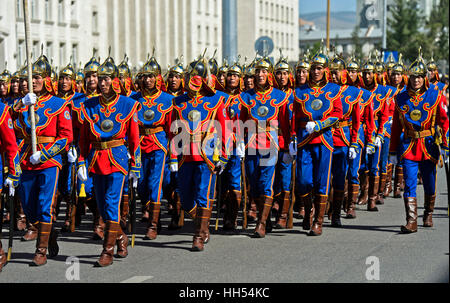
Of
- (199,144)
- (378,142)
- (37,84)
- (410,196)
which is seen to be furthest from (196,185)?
(378,142)

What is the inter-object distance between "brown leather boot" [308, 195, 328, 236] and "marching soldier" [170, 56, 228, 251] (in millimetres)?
1328

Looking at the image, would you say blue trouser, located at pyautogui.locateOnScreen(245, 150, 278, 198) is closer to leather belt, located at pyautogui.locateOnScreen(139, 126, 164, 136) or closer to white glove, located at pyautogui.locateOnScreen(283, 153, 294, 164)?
white glove, located at pyautogui.locateOnScreen(283, 153, 294, 164)

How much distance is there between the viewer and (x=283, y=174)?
12.9 m

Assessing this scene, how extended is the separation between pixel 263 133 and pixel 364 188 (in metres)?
3.91

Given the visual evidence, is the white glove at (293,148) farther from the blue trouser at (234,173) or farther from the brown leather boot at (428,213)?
the brown leather boot at (428,213)

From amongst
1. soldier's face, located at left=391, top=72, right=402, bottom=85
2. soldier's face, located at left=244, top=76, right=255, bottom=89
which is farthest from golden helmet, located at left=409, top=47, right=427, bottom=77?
soldier's face, located at left=391, top=72, right=402, bottom=85

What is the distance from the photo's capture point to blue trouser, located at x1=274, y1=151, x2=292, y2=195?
12.9m

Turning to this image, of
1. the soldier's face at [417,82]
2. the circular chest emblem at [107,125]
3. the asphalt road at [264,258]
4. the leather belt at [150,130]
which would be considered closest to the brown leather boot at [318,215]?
the asphalt road at [264,258]

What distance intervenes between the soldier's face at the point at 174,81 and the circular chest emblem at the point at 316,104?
6.56 ft

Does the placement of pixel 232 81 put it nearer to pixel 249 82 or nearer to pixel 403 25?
pixel 249 82

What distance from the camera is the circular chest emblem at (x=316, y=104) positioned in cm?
1214

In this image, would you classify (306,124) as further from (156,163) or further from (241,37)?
(241,37)

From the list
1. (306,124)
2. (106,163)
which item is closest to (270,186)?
(306,124)

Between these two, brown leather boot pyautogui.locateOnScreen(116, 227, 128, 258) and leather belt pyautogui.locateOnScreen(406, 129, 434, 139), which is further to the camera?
leather belt pyautogui.locateOnScreen(406, 129, 434, 139)
